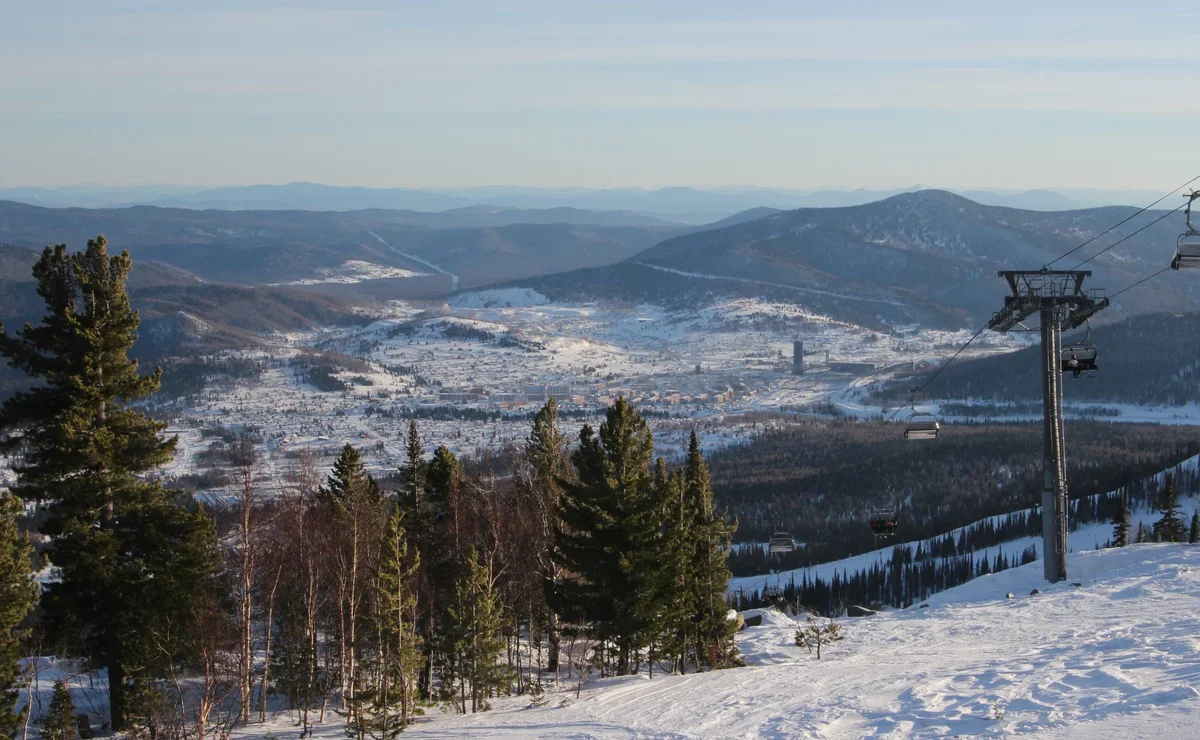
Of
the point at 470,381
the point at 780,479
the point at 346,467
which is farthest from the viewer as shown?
the point at 470,381

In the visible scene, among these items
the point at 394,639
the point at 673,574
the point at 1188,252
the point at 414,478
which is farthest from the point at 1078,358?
the point at 394,639

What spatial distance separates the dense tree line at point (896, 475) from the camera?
338 feet

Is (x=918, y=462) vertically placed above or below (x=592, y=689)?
below

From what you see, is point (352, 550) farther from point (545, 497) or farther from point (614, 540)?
point (545, 497)

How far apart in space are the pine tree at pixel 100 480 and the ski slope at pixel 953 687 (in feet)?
10.3

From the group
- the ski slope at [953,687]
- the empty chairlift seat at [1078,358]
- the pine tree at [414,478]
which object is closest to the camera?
the ski slope at [953,687]

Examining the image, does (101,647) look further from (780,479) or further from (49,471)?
(780,479)

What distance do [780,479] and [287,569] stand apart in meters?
97.5

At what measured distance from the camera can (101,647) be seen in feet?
72.5

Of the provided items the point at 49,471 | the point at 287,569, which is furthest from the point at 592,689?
the point at 49,471

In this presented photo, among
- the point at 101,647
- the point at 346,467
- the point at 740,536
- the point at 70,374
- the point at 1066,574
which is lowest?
the point at 740,536

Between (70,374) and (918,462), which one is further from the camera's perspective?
(918,462)

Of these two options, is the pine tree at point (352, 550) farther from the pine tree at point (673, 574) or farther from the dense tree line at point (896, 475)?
the dense tree line at point (896, 475)

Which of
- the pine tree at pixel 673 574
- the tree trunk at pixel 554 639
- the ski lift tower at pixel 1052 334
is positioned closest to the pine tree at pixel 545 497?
the tree trunk at pixel 554 639
